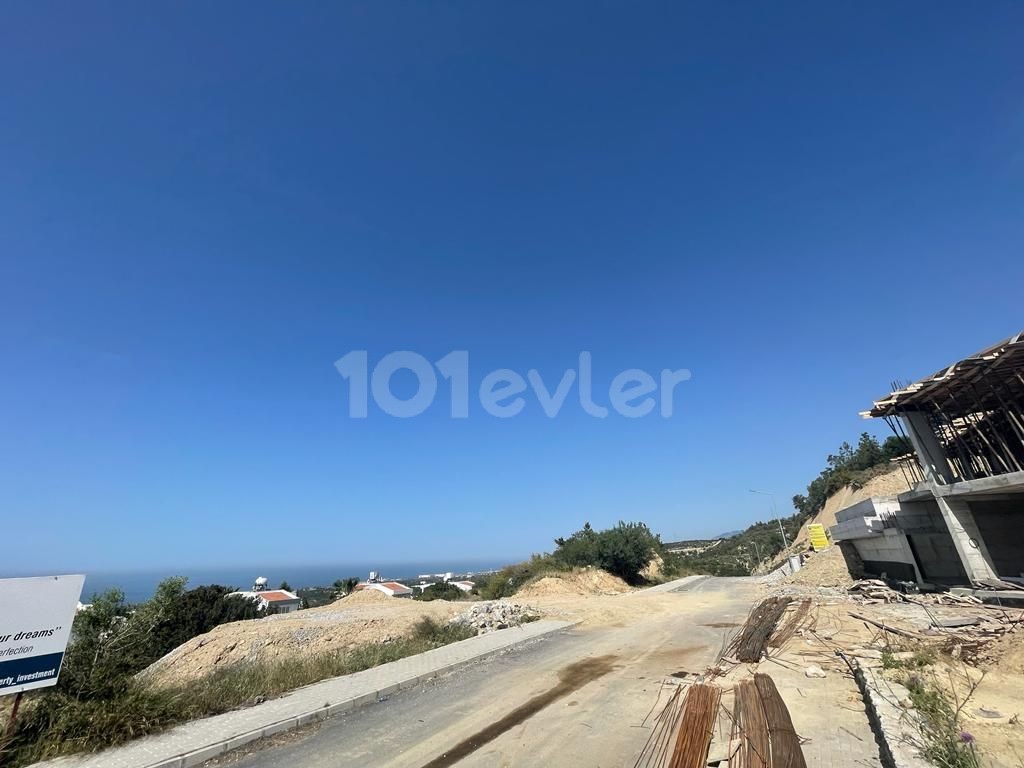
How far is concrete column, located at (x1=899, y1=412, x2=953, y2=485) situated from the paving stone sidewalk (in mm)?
17050

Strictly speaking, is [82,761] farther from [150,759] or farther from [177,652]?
[177,652]

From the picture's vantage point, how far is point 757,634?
11.6 metres

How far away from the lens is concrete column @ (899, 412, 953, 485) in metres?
16.3

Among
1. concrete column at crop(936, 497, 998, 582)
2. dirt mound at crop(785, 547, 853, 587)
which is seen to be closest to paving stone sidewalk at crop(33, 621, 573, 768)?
concrete column at crop(936, 497, 998, 582)

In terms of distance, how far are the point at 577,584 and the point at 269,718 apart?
28183 mm

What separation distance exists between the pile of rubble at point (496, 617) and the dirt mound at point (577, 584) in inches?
394

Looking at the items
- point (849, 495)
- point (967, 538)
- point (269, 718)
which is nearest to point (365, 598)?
point (269, 718)

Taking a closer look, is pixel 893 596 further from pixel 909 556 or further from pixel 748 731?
pixel 748 731

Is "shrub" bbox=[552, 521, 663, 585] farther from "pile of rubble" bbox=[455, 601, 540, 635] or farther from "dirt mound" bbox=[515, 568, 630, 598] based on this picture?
"pile of rubble" bbox=[455, 601, 540, 635]

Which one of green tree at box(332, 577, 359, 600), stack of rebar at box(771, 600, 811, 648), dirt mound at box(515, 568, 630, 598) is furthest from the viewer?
green tree at box(332, 577, 359, 600)

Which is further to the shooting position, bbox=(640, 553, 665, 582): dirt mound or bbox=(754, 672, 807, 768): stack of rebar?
bbox=(640, 553, 665, 582): dirt mound

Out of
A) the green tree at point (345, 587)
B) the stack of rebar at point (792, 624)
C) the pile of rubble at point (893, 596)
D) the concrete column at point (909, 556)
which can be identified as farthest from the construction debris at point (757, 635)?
the green tree at point (345, 587)

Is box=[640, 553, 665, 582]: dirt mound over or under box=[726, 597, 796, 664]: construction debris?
over

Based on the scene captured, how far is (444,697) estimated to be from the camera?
8.16 metres
